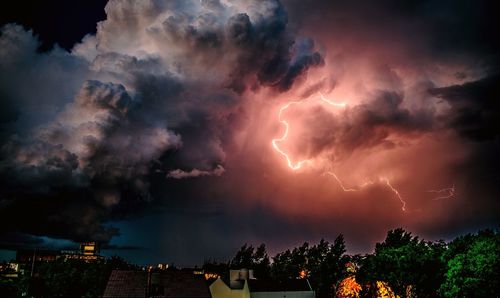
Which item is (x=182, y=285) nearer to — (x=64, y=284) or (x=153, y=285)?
(x=153, y=285)

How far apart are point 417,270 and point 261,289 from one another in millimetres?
38105

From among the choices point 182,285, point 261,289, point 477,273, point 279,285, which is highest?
point 279,285

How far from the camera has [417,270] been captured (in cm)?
→ 6381

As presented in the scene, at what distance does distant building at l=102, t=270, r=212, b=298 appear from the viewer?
52.7 metres

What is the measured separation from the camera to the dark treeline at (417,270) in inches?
1945

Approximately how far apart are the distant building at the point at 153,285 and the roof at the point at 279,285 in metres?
38.8

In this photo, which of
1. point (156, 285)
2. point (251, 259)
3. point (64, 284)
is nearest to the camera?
point (156, 285)

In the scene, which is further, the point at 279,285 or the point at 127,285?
the point at 279,285

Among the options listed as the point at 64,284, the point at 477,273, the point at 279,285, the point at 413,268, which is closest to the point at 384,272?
the point at 413,268

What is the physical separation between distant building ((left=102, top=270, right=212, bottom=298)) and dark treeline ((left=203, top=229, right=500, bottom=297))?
30.7 m

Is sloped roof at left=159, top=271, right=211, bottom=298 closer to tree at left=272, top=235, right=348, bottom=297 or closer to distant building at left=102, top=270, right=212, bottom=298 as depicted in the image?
distant building at left=102, top=270, right=212, bottom=298

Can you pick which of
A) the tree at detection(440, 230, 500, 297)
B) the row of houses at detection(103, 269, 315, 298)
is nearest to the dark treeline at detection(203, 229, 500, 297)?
the tree at detection(440, 230, 500, 297)

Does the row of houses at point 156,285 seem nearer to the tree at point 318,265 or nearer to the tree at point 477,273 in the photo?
the tree at point 477,273

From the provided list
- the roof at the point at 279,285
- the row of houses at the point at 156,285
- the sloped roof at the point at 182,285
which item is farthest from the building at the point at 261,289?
the sloped roof at the point at 182,285
